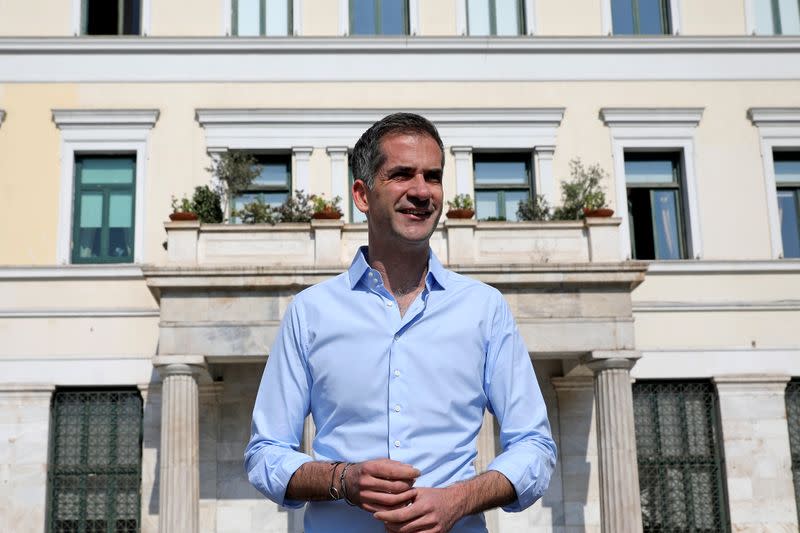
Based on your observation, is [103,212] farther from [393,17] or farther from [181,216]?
[393,17]

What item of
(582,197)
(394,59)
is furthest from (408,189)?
(394,59)

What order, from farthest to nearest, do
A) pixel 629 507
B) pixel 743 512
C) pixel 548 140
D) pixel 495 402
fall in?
1. pixel 548 140
2. pixel 743 512
3. pixel 629 507
4. pixel 495 402

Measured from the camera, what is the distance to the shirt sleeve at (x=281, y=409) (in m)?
2.66

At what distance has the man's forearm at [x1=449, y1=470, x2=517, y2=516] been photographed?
2.45 m

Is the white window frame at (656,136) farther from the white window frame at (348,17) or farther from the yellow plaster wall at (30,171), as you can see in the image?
the yellow plaster wall at (30,171)

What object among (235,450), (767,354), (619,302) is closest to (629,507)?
(619,302)

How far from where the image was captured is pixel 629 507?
15.7 metres

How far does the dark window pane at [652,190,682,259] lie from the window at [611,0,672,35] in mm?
3125

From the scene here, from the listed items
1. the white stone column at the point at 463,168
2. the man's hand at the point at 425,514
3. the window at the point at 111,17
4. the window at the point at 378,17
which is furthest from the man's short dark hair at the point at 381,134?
the window at the point at 111,17

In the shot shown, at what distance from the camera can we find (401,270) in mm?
2869

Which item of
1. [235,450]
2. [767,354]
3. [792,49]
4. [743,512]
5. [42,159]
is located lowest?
[743,512]

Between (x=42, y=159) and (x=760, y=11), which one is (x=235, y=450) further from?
(x=760, y=11)

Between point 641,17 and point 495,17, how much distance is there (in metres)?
2.74

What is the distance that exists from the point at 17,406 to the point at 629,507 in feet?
32.4
